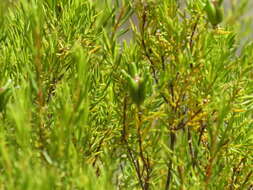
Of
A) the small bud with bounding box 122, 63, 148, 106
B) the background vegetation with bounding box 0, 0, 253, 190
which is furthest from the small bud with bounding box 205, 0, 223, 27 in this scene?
the small bud with bounding box 122, 63, 148, 106

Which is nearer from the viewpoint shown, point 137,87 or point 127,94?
point 137,87

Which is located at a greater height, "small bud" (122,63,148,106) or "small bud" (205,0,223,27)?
"small bud" (205,0,223,27)

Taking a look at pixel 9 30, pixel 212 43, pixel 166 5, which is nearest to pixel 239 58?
pixel 212 43

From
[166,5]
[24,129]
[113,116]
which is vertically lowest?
[113,116]

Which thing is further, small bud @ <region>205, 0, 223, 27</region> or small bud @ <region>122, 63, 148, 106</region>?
small bud @ <region>205, 0, 223, 27</region>

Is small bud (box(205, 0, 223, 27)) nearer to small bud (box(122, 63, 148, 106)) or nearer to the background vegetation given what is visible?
the background vegetation

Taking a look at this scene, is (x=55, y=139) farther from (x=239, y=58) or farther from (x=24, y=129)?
(x=239, y=58)

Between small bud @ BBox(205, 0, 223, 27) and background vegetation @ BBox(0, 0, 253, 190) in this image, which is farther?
small bud @ BBox(205, 0, 223, 27)

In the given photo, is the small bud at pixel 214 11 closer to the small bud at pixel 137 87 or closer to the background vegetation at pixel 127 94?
the background vegetation at pixel 127 94
